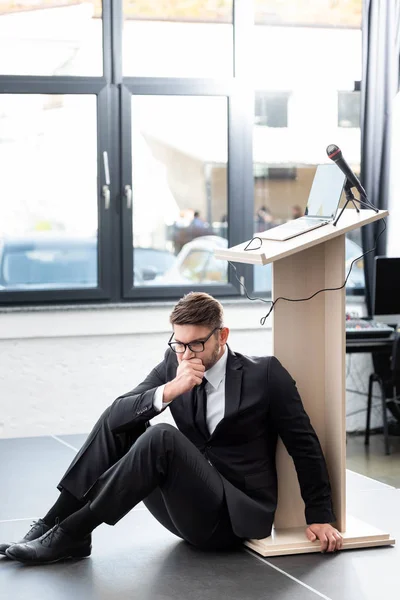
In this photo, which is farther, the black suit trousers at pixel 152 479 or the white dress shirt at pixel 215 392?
the white dress shirt at pixel 215 392

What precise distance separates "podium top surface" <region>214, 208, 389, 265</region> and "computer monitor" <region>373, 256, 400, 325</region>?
97.2 inches

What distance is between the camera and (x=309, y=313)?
334cm

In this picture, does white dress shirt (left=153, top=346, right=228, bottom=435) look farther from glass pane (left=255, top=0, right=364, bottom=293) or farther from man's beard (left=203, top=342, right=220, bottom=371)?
glass pane (left=255, top=0, right=364, bottom=293)

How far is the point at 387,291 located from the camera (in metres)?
5.72

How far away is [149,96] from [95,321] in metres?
1.41

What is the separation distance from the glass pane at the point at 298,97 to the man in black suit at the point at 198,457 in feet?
9.86

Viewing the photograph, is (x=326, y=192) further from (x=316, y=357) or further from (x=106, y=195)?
(x=106, y=195)

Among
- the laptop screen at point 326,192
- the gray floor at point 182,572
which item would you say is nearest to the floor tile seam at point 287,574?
the gray floor at point 182,572

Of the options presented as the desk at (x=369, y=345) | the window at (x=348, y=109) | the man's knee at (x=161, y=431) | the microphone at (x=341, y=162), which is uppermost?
the window at (x=348, y=109)

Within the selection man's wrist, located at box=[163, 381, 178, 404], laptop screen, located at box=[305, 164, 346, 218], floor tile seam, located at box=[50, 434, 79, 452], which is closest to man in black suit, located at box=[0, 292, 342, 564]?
man's wrist, located at box=[163, 381, 178, 404]

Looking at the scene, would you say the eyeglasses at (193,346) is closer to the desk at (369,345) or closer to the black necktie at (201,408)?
the black necktie at (201,408)

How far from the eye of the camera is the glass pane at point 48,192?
5.75 meters

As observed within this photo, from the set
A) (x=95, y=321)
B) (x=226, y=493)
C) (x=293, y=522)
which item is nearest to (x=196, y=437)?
(x=226, y=493)

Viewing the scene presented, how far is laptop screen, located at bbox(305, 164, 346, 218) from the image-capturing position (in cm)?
322
